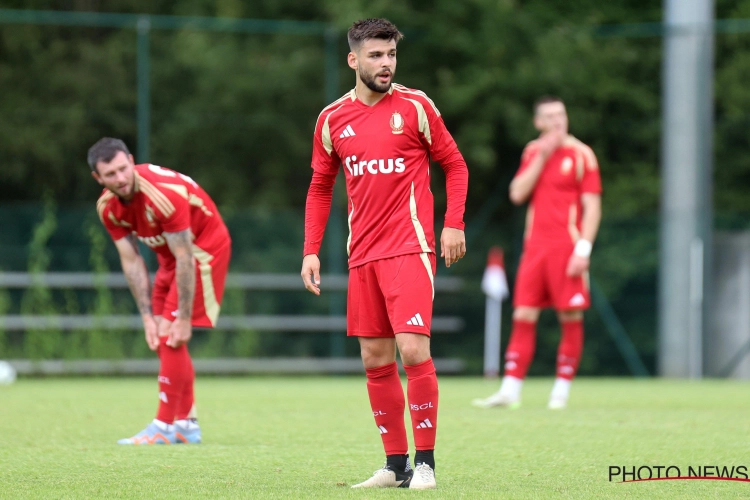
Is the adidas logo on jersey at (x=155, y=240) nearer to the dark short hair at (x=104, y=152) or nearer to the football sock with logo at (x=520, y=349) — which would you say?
the dark short hair at (x=104, y=152)

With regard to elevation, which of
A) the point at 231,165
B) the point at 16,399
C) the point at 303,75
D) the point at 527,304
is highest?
the point at 303,75

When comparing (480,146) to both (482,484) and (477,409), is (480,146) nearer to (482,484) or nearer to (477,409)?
(477,409)

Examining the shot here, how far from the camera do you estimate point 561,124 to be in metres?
9.81

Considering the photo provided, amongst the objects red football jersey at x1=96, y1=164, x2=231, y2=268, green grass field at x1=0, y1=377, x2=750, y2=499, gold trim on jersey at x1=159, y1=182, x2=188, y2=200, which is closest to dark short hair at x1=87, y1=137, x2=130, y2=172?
red football jersey at x1=96, y1=164, x2=231, y2=268

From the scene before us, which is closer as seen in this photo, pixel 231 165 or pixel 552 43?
pixel 231 165

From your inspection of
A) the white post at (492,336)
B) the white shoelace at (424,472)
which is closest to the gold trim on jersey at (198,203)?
the white shoelace at (424,472)

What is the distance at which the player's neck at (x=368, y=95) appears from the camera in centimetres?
560

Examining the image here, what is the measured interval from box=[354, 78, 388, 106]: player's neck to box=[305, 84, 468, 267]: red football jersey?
0.06 ft

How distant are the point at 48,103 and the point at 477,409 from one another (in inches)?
319

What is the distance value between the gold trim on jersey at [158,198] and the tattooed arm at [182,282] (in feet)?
0.47

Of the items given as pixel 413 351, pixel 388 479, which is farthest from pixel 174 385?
pixel 413 351

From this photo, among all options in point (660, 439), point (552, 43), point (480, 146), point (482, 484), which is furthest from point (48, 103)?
point (482, 484)

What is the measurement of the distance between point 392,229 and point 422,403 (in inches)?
30.1

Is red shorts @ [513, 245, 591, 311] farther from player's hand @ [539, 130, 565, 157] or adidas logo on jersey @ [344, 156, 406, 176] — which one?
adidas logo on jersey @ [344, 156, 406, 176]
